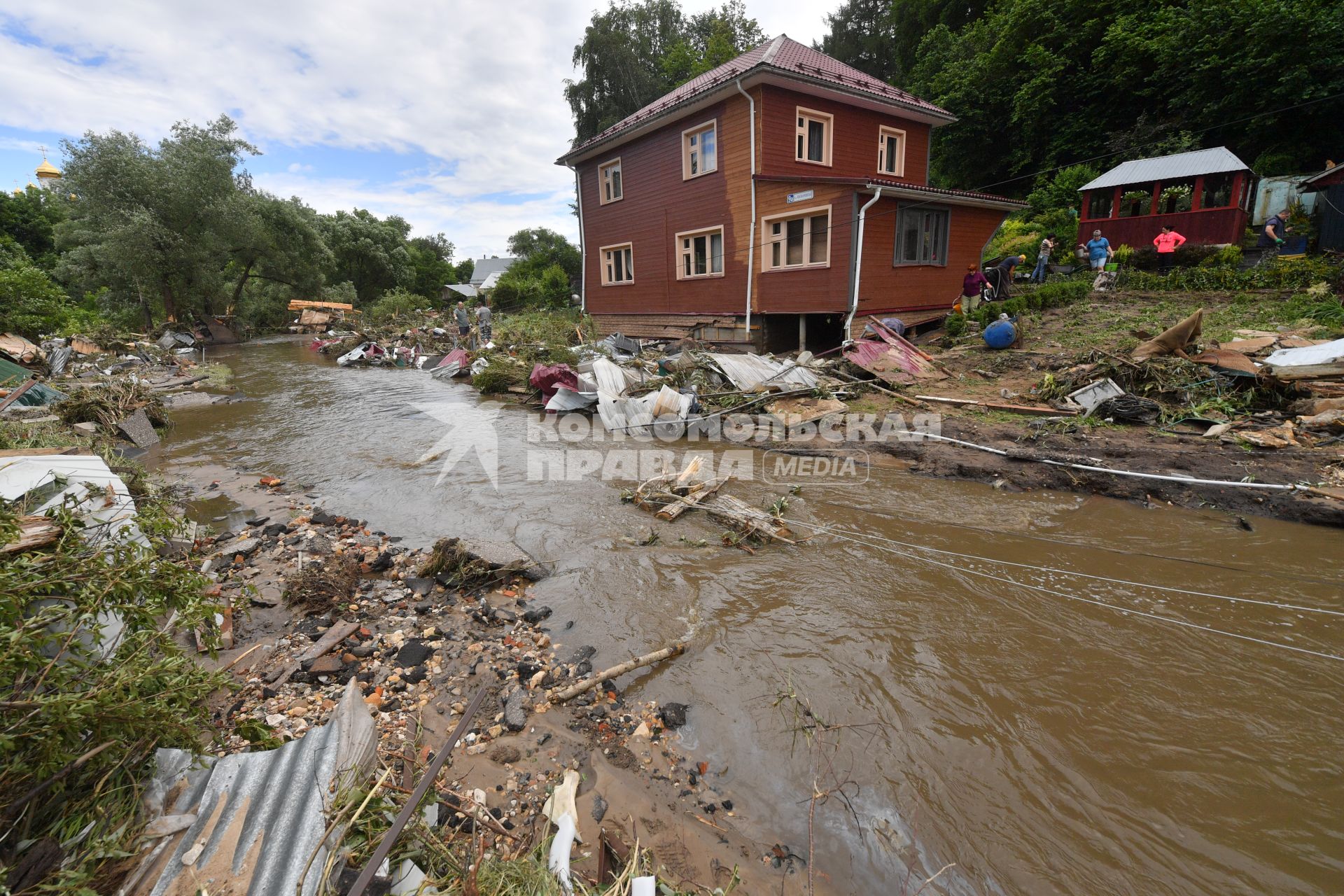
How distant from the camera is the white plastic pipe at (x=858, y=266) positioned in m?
12.6

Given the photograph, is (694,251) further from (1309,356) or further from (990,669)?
(990,669)

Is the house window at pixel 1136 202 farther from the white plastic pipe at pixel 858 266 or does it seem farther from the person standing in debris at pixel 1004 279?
the white plastic pipe at pixel 858 266

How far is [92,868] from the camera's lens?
187 cm

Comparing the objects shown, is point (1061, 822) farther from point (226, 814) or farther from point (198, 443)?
point (198, 443)

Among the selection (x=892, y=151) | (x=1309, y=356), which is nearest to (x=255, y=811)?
(x=1309, y=356)

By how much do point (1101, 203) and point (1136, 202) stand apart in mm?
1067

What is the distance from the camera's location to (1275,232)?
15578 mm

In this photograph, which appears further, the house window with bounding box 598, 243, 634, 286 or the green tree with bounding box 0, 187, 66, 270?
the green tree with bounding box 0, 187, 66, 270

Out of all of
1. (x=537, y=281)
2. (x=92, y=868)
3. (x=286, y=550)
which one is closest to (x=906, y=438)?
(x=286, y=550)

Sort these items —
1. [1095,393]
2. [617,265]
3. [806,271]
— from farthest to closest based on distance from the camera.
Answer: [617,265] → [806,271] → [1095,393]

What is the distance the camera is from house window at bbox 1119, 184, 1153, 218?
60.7ft

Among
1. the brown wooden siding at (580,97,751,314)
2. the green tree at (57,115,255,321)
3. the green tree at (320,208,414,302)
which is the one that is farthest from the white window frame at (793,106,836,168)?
the green tree at (320,208,414,302)

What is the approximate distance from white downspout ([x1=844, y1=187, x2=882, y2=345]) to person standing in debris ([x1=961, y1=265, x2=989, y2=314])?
293 centimetres

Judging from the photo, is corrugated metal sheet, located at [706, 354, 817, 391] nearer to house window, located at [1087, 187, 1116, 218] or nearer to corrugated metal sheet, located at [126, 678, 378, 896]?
corrugated metal sheet, located at [126, 678, 378, 896]
